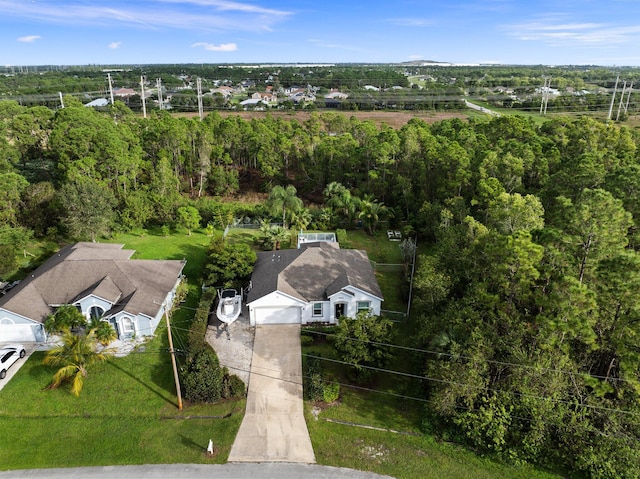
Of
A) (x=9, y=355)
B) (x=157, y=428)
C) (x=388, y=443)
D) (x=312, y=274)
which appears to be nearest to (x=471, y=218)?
(x=312, y=274)

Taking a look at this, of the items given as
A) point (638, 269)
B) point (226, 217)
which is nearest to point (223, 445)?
point (638, 269)

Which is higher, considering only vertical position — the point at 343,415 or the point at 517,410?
the point at 517,410

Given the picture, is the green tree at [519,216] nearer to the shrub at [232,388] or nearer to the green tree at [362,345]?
the green tree at [362,345]

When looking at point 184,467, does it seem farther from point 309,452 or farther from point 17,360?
point 17,360

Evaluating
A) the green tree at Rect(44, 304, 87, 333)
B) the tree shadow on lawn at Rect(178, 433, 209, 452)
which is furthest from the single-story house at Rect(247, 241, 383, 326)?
the green tree at Rect(44, 304, 87, 333)

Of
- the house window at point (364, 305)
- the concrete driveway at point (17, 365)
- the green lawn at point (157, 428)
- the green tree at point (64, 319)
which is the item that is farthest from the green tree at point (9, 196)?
the house window at point (364, 305)
